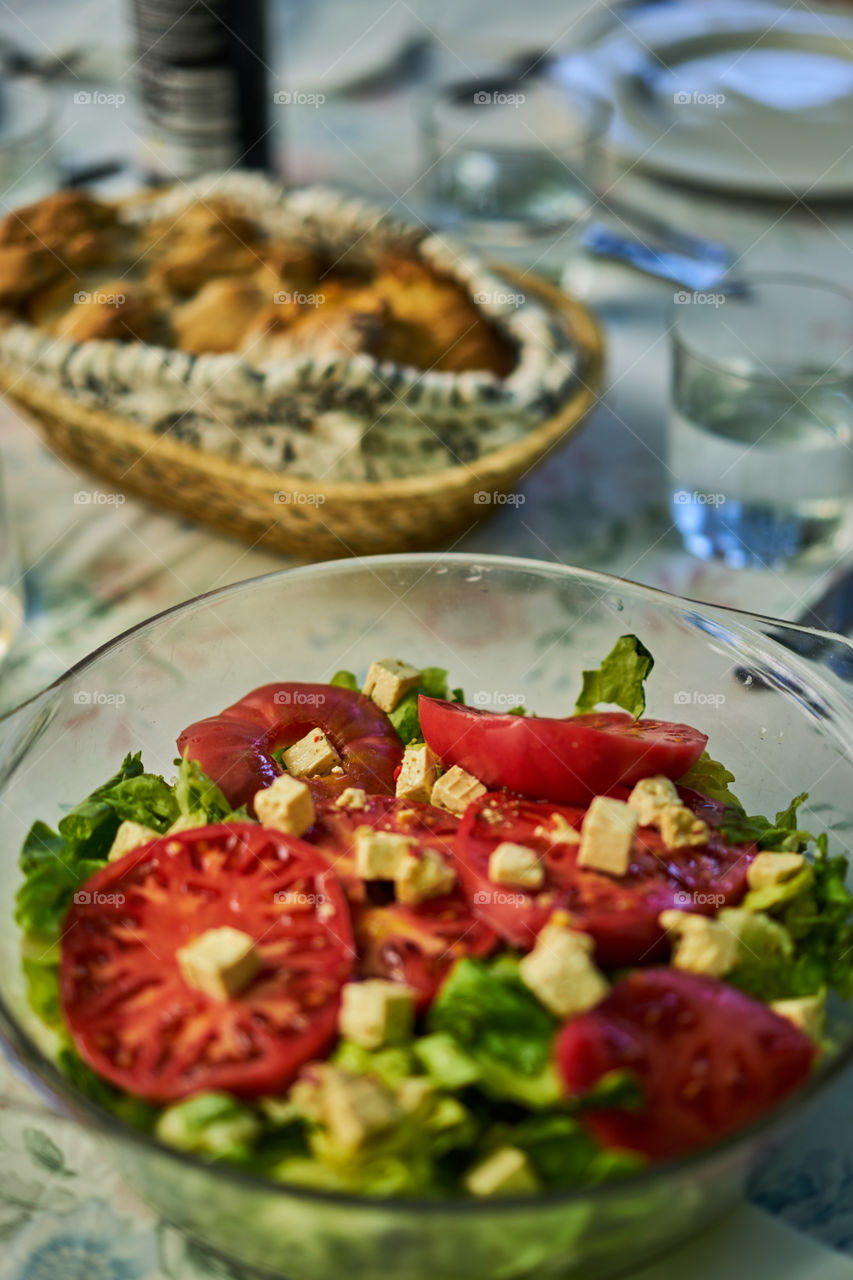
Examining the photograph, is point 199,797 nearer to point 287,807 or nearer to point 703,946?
point 287,807

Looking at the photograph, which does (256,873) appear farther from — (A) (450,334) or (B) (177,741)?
(A) (450,334)

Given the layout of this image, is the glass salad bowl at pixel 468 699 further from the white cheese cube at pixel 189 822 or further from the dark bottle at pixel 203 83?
the dark bottle at pixel 203 83

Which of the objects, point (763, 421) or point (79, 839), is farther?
point (763, 421)

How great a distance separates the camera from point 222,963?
647mm

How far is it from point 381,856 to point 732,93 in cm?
160

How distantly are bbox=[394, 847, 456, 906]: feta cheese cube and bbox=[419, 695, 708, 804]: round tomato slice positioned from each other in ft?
0.36

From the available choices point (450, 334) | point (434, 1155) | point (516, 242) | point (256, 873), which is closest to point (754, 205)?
point (516, 242)

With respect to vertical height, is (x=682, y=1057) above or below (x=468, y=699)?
above

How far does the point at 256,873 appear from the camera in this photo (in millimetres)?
737

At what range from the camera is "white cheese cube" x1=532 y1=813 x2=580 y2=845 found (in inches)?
30.2

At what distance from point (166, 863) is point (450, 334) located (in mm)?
765

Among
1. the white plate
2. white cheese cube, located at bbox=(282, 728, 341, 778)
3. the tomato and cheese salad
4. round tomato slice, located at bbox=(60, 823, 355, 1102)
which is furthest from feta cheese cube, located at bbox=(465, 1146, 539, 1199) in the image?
the white plate

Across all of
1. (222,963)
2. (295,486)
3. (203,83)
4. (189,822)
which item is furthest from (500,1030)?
(203,83)

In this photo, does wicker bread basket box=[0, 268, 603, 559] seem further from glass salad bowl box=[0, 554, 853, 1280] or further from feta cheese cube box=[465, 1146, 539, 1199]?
feta cheese cube box=[465, 1146, 539, 1199]
